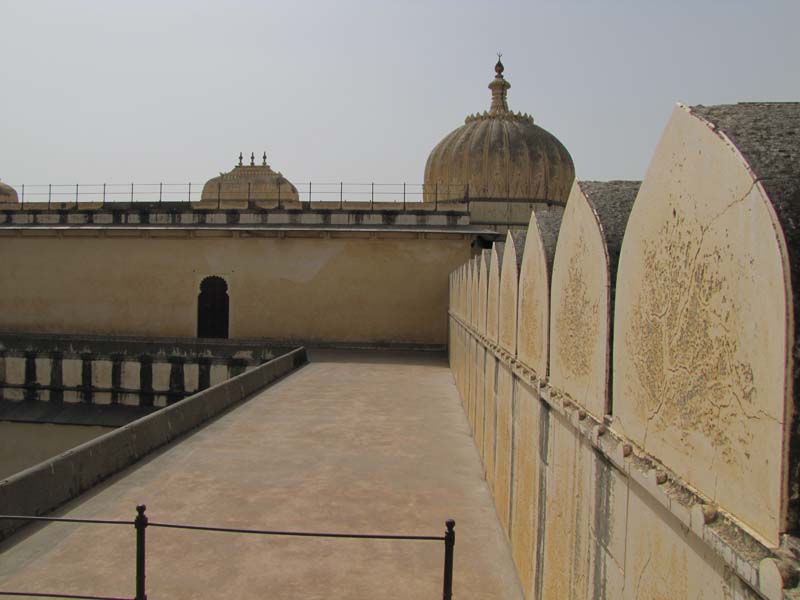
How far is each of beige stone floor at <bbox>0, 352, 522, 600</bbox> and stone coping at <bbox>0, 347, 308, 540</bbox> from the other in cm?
A: 16

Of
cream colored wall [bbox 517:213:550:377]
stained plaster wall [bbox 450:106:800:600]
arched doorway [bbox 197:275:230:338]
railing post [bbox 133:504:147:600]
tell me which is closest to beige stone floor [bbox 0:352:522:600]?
railing post [bbox 133:504:147:600]

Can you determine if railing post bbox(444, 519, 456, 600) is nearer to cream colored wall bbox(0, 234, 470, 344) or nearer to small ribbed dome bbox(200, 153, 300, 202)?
cream colored wall bbox(0, 234, 470, 344)

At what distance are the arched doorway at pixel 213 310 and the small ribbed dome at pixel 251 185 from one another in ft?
24.1

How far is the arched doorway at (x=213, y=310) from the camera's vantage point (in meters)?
19.8

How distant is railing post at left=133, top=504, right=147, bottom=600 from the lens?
13.3 feet

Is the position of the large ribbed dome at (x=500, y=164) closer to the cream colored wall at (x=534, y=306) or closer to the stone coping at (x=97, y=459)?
the stone coping at (x=97, y=459)

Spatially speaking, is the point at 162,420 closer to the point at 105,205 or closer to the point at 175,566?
the point at 175,566

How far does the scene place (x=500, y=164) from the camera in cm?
2259

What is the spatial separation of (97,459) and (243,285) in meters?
13.1

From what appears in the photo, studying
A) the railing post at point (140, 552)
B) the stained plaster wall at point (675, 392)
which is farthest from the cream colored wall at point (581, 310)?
the railing post at point (140, 552)

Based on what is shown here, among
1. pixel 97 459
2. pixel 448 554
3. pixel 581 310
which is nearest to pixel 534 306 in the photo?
pixel 581 310

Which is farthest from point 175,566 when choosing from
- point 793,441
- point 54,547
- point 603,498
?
point 793,441

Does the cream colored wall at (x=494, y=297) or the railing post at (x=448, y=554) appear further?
the cream colored wall at (x=494, y=297)

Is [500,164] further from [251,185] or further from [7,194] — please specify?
[7,194]
